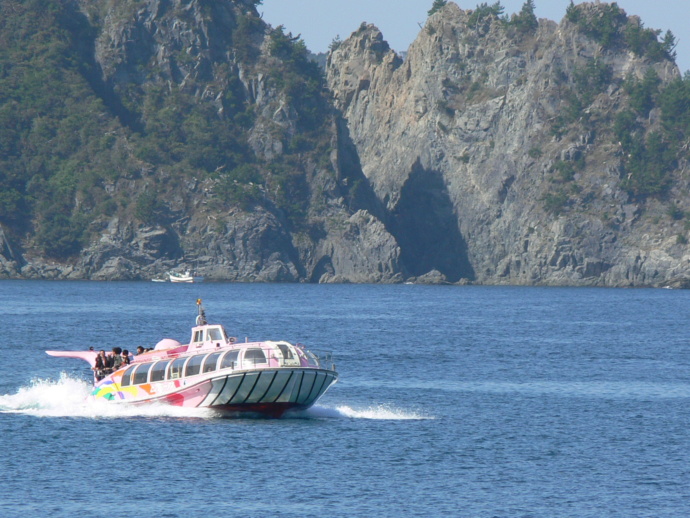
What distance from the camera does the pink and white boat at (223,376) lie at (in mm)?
49562

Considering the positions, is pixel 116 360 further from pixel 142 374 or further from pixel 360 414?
pixel 360 414

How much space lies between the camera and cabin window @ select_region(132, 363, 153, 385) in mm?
52000

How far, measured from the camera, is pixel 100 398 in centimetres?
5381

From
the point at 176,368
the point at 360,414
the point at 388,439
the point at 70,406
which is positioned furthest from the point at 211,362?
the point at 70,406

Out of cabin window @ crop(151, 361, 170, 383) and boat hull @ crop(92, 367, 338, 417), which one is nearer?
boat hull @ crop(92, 367, 338, 417)

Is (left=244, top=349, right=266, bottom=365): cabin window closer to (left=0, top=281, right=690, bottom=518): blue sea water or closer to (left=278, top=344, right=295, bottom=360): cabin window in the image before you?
(left=278, top=344, right=295, bottom=360): cabin window

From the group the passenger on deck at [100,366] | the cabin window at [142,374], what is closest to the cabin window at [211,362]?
the cabin window at [142,374]

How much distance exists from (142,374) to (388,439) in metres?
11.9

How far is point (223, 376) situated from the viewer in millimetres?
49656

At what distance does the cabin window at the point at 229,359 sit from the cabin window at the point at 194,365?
1198mm

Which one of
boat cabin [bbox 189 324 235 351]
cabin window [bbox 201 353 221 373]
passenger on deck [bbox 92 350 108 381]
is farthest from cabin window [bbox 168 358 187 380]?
passenger on deck [bbox 92 350 108 381]

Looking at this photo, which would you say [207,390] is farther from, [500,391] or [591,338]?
[591,338]

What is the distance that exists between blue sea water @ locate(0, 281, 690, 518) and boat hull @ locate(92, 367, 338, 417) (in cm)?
69

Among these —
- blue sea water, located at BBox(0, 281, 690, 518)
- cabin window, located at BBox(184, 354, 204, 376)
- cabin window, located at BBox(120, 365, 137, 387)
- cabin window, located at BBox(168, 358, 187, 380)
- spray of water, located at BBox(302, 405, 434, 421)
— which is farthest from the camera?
spray of water, located at BBox(302, 405, 434, 421)
